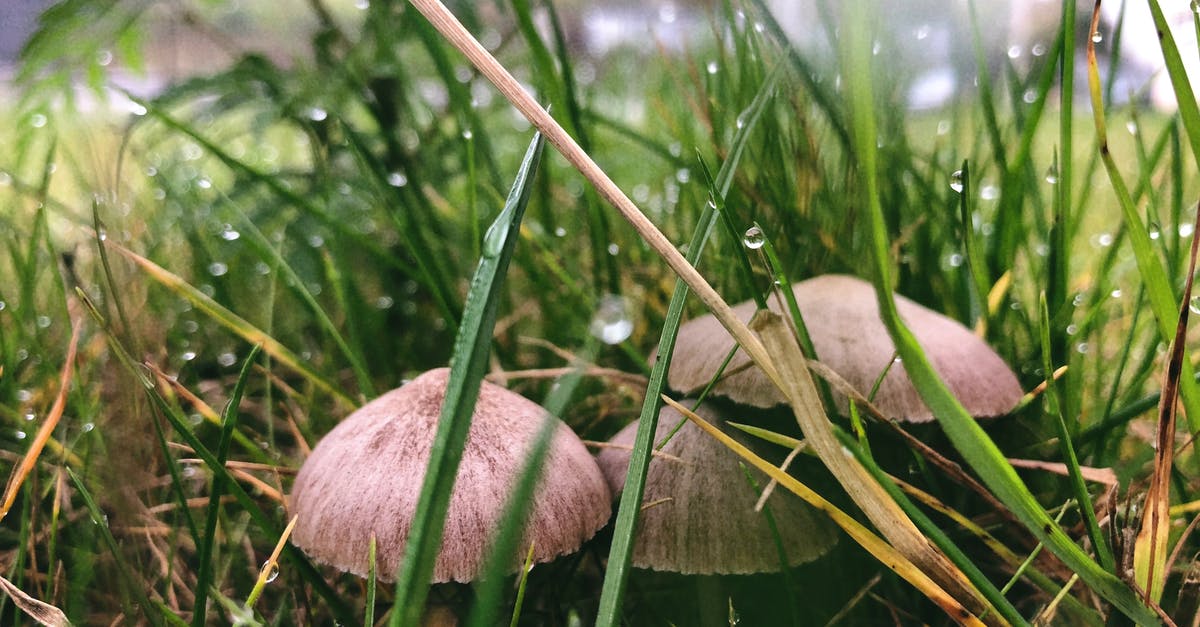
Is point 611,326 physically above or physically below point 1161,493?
above

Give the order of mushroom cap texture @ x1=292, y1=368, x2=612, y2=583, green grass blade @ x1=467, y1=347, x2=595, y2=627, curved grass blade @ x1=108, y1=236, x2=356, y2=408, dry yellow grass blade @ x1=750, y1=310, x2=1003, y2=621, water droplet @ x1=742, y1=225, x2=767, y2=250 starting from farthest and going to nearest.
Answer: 1. curved grass blade @ x1=108, y1=236, x2=356, y2=408
2. water droplet @ x1=742, y1=225, x2=767, y2=250
3. mushroom cap texture @ x1=292, y1=368, x2=612, y2=583
4. dry yellow grass blade @ x1=750, y1=310, x2=1003, y2=621
5. green grass blade @ x1=467, y1=347, x2=595, y2=627

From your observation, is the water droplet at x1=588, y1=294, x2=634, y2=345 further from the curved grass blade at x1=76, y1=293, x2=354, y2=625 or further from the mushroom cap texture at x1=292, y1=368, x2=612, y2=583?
the curved grass blade at x1=76, y1=293, x2=354, y2=625

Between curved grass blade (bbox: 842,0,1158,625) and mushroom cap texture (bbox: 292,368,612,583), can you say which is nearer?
curved grass blade (bbox: 842,0,1158,625)

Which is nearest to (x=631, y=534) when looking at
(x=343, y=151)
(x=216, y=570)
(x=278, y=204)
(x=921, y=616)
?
(x=921, y=616)

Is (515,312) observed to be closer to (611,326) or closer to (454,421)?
(611,326)

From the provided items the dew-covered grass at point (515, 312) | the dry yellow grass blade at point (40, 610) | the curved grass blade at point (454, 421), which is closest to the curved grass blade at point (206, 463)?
the dew-covered grass at point (515, 312)

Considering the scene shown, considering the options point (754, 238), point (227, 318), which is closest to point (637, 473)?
point (754, 238)

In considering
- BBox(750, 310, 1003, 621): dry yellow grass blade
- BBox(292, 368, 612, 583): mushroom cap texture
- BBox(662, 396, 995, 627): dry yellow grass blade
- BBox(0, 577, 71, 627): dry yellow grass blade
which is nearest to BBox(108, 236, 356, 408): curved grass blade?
BBox(292, 368, 612, 583): mushroom cap texture
